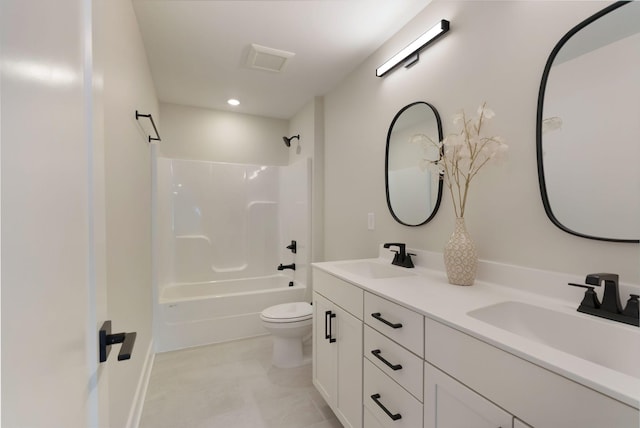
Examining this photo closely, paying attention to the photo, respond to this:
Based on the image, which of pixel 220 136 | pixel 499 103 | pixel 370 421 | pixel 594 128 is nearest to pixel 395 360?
pixel 370 421

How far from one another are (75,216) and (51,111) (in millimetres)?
202

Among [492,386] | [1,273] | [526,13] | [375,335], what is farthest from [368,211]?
[1,273]

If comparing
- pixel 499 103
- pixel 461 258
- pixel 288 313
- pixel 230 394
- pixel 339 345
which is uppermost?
pixel 499 103

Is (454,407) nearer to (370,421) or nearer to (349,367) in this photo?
(370,421)

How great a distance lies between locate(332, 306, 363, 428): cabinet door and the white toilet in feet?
2.43

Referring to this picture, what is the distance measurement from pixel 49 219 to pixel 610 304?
1446 mm

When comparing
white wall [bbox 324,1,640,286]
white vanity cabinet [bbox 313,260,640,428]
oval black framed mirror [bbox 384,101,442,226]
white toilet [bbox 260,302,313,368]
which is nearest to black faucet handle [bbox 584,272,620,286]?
white wall [bbox 324,1,640,286]

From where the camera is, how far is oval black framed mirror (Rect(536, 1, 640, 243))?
91cm

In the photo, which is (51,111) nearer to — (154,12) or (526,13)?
(526,13)

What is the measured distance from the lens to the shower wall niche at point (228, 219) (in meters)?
3.24

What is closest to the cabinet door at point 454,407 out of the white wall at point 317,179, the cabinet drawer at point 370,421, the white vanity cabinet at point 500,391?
the white vanity cabinet at point 500,391

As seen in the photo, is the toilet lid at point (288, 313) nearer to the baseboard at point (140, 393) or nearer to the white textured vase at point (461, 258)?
the baseboard at point (140, 393)

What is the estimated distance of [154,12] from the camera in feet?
5.78

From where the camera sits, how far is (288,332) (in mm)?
2314
